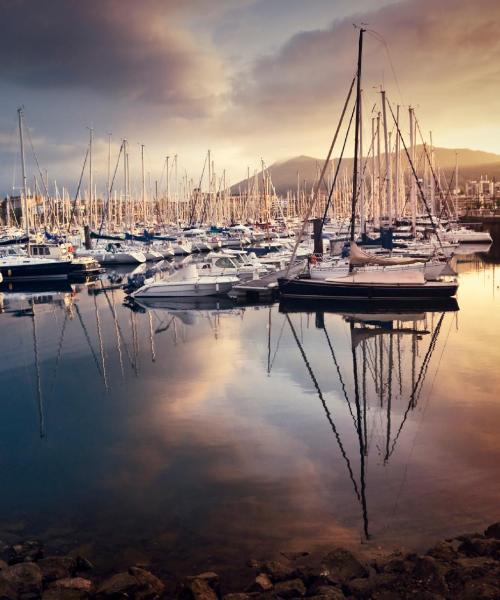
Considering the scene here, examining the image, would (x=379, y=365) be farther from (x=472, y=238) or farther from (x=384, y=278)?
(x=472, y=238)

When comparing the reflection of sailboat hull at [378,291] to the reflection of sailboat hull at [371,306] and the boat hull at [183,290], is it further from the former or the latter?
the boat hull at [183,290]

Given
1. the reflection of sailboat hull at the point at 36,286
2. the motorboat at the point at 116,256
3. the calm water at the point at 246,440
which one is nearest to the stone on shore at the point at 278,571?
the calm water at the point at 246,440

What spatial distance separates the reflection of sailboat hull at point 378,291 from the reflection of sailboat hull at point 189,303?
4.24 metres

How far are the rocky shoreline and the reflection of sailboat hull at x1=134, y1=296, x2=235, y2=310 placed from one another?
827 inches

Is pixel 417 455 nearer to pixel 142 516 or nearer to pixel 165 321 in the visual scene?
pixel 142 516

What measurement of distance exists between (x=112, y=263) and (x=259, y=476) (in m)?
43.1

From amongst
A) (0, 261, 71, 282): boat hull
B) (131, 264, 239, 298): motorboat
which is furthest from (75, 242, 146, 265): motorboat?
(131, 264, 239, 298): motorboat

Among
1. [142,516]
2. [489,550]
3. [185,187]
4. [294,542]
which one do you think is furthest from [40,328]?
[185,187]

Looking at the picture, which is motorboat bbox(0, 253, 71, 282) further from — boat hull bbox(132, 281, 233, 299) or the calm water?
the calm water

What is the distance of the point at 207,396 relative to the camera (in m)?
14.8

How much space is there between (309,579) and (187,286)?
962 inches

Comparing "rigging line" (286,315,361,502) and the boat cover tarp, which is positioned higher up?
the boat cover tarp

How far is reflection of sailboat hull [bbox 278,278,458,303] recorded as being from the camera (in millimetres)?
27281

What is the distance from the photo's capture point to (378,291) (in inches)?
1083
